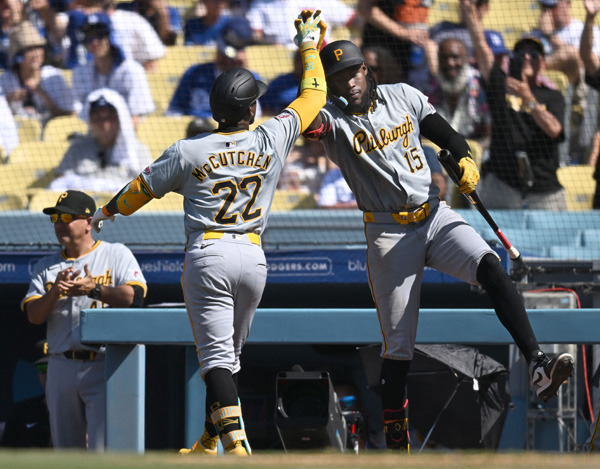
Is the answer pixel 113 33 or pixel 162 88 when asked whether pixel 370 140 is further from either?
pixel 113 33

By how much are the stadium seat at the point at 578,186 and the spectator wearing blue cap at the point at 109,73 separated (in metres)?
3.65

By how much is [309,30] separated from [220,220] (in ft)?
3.12

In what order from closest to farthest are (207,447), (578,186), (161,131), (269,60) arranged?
1. (207,447)
2. (578,186)
3. (161,131)
4. (269,60)

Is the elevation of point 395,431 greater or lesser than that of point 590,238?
greater

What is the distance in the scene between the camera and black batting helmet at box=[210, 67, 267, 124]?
351cm

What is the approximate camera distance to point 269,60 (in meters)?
8.75

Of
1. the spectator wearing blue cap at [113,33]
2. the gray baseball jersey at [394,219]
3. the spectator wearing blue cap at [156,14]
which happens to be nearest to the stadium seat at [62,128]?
the spectator wearing blue cap at [113,33]

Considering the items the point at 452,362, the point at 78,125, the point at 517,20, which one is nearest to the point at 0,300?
the point at 78,125

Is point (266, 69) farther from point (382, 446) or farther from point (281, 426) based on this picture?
point (281, 426)

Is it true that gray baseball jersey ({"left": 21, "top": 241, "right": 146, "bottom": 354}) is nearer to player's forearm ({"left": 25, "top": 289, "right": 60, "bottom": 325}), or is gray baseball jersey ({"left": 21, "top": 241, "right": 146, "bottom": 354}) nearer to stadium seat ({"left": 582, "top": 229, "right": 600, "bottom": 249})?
player's forearm ({"left": 25, "top": 289, "right": 60, "bottom": 325})

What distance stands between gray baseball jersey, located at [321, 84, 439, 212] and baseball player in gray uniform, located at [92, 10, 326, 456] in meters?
0.31

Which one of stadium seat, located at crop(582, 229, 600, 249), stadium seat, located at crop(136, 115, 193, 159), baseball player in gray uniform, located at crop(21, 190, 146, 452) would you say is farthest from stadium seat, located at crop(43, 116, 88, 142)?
stadium seat, located at crop(582, 229, 600, 249)

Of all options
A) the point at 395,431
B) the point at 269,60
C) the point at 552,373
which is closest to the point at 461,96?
the point at 269,60

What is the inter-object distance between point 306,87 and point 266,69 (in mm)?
5037
